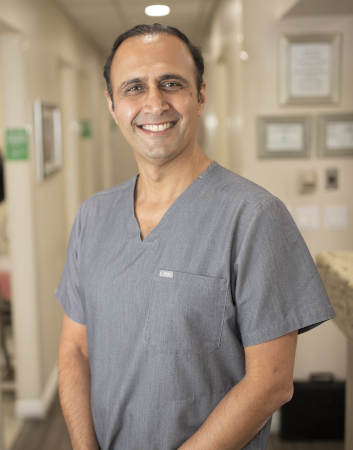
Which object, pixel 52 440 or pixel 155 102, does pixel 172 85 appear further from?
pixel 52 440

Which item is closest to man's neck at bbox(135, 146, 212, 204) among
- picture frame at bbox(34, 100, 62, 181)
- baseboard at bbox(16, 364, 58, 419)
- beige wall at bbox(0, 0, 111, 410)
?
beige wall at bbox(0, 0, 111, 410)

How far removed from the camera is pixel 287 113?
7.77 ft

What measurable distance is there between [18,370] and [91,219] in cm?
184

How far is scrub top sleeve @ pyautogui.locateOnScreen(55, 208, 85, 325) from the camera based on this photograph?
4.09 ft

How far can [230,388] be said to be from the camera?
1.02 metres

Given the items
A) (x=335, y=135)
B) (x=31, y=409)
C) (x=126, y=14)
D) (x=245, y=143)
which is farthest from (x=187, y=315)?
(x=126, y=14)

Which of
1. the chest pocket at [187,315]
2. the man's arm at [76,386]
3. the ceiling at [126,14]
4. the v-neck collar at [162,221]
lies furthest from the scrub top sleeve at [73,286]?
the ceiling at [126,14]

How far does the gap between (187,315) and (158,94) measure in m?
0.48

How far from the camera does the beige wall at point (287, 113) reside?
89.7 inches

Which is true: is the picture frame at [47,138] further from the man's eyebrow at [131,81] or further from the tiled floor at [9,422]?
the man's eyebrow at [131,81]

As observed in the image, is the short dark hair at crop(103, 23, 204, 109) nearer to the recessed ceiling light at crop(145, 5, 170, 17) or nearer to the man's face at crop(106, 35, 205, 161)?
the man's face at crop(106, 35, 205, 161)

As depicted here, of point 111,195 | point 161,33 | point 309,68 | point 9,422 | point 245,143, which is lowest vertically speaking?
point 9,422

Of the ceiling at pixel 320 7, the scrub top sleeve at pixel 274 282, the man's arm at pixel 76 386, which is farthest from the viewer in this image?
the ceiling at pixel 320 7

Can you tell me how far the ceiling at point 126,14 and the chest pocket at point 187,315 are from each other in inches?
92.7
